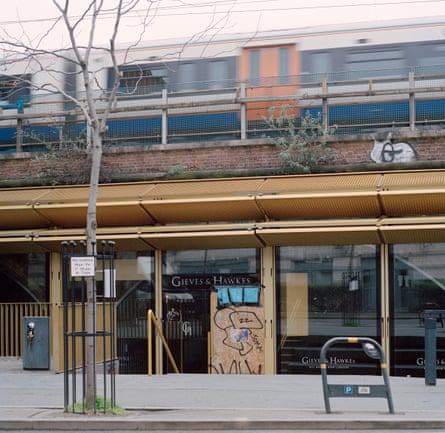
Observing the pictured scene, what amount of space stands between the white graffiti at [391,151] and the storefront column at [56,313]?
664 cm

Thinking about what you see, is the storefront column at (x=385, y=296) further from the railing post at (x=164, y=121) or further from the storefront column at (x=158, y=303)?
the railing post at (x=164, y=121)

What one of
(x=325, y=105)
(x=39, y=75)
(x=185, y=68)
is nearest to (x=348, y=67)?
(x=325, y=105)

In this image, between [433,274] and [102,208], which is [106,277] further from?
[433,274]

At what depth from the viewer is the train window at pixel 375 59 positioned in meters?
18.8

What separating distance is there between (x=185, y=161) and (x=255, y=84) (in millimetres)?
2179

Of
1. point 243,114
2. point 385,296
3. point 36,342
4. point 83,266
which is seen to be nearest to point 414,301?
point 385,296

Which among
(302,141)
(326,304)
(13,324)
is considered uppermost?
(302,141)

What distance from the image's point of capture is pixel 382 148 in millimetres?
16031

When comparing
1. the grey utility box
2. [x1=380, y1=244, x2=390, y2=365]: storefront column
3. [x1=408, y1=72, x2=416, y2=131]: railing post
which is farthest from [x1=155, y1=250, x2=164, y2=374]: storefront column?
[x1=408, y1=72, x2=416, y2=131]: railing post

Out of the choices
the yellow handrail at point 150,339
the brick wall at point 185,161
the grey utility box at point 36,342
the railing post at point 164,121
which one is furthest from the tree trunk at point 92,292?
the railing post at point 164,121

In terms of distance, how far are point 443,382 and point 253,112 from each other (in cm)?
665

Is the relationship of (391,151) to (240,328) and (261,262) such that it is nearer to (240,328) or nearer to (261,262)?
(261,262)

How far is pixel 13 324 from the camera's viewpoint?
55.4ft

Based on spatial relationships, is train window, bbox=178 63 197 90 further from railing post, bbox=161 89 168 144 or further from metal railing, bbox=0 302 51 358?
metal railing, bbox=0 302 51 358
